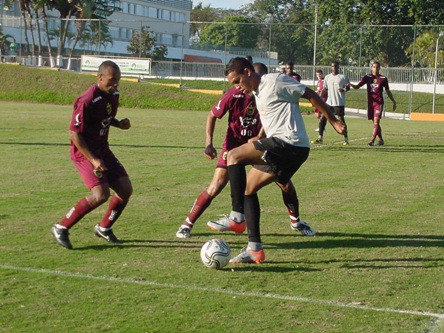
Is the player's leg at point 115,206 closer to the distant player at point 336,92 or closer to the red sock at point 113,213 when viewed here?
the red sock at point 113,213

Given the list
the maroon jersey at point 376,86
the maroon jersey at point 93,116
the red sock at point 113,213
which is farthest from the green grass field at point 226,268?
the maroon jersey at point 376,86

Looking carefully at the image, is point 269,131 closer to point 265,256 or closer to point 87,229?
point 265,256

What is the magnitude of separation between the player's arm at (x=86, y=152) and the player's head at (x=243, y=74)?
4.85 ft

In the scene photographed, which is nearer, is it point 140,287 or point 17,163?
point 140,287

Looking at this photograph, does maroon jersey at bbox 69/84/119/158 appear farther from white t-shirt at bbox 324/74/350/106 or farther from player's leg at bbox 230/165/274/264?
white t-shirt at bbox 324/74/350/106

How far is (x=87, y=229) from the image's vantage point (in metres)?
8.59

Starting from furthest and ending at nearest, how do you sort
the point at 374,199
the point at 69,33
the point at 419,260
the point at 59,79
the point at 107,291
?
the point at 69,33
the point at 59,79
the point at 374,199
the point at 419,260
the point at 107,291

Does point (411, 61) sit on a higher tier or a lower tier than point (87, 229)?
higher

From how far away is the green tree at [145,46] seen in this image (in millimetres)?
43656

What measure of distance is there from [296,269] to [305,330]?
1.73 m

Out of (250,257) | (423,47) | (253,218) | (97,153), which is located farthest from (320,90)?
(250,257)

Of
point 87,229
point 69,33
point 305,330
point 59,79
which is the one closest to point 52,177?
point 87,229

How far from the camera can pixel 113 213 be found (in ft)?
26.0


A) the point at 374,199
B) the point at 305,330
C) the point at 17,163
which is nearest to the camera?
the point at 305,330
